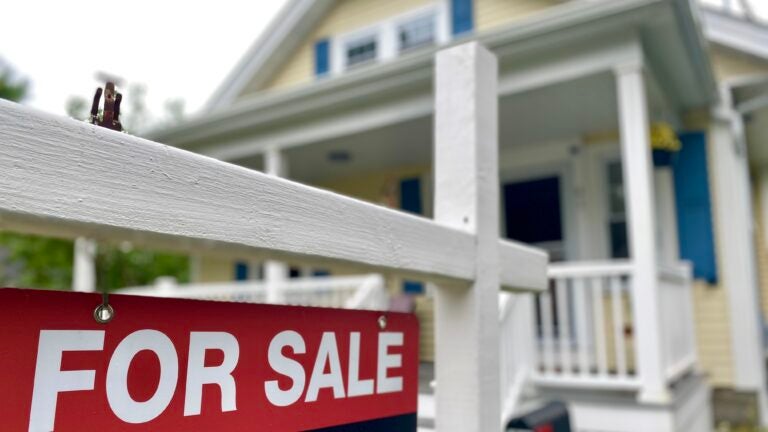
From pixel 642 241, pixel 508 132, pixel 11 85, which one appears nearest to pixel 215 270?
pixel 508 132

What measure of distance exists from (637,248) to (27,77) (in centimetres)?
1887

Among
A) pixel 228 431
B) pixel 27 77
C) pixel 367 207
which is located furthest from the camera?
pixel 27 77

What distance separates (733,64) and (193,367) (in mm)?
7246

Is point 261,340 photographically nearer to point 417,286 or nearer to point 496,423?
point 496,423

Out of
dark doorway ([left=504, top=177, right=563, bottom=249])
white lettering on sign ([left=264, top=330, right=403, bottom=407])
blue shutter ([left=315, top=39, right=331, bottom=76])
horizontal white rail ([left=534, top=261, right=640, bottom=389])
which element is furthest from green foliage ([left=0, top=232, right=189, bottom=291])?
white lettering on sign ([left=264, top=330, right=403, bottom=407])

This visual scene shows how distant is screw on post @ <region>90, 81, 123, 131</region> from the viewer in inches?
29.7

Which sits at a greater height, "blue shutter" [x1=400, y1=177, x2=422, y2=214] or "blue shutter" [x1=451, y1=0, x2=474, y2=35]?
"blue shutter" [x1=451, y1=0, x2=474, y2=35]

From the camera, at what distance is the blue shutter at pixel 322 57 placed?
29.7ft

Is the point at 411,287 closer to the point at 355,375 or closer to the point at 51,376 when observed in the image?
the point at 355,375

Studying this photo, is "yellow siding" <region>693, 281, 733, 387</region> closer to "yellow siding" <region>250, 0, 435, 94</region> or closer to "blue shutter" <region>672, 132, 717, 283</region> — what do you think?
"blue shutter" <region>672, 132, 717, 283</region>

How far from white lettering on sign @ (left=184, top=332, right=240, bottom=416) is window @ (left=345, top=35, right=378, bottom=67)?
320 inches

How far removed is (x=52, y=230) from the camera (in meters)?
0.74

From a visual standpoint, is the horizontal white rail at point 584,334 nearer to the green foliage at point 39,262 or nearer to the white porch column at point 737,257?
the white porch column at point 737,257

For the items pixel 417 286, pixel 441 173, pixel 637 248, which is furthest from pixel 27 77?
pixel 441 173
